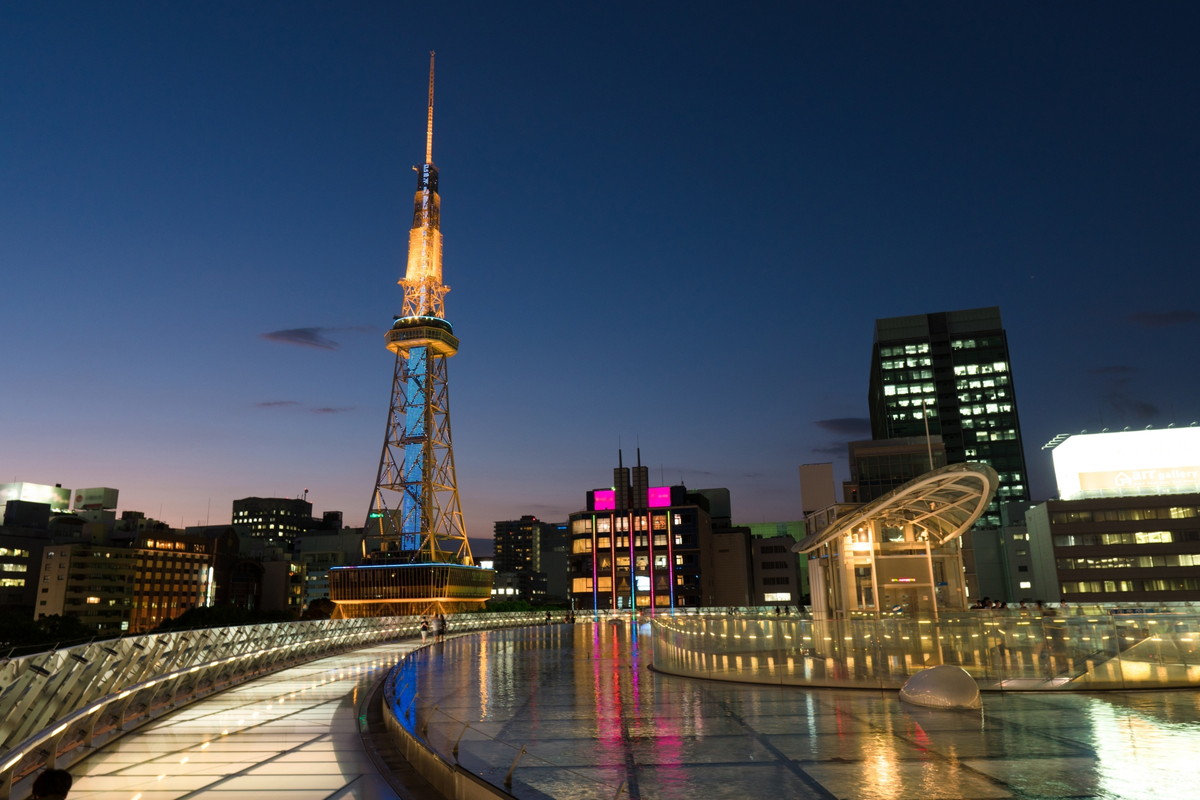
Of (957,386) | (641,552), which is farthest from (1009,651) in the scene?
(957,386)

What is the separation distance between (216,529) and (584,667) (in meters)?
193

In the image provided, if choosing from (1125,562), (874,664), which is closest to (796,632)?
(874,664)

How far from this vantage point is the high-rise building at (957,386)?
162625 mm

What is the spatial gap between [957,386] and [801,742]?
168m

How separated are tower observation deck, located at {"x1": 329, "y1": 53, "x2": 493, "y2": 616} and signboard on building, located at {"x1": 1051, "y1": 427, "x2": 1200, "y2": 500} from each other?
79343 mm

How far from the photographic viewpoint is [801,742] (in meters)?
→ 11.3

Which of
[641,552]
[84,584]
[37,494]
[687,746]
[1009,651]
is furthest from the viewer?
[37,494]

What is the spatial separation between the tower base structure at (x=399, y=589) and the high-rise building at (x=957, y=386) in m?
90.4

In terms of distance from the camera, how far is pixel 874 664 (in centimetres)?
1784

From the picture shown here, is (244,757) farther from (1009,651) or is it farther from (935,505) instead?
(935,505)

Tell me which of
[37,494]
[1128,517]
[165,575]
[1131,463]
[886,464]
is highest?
[37,494]

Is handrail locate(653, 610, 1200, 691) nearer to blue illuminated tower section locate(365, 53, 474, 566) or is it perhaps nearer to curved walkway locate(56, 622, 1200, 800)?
curved walkway locate(56, 622, 1200, 800)

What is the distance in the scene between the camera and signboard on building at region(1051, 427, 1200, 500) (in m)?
88.4

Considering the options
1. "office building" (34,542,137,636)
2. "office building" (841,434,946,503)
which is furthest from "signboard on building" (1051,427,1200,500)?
"office building" (34,542,137,636)
